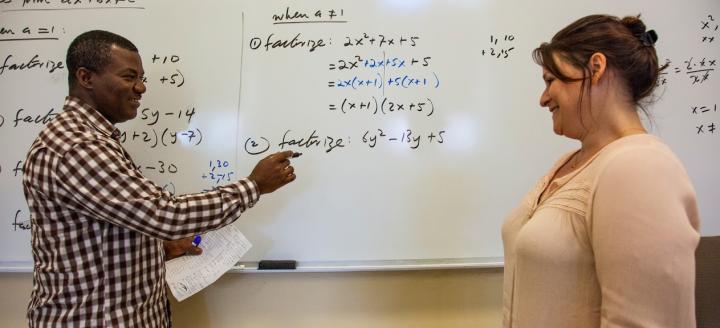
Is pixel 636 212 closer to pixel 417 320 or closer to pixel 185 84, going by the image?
pixel 417 320

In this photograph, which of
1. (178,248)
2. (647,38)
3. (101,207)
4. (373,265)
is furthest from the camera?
(373,265)

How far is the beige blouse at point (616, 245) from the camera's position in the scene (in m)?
0.62

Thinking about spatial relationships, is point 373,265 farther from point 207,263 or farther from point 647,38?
point 647,38

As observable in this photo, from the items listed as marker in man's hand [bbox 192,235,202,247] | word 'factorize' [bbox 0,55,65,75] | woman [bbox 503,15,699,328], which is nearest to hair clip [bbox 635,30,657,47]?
woman [bbox 503,15,699,328]

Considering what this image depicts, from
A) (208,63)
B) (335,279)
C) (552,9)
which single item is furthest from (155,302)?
(552,9)

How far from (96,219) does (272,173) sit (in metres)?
0.40

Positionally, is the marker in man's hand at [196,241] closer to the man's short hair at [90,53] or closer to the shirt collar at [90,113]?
the shirt collar at [90,113]

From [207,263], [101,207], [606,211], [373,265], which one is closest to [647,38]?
[606,211]

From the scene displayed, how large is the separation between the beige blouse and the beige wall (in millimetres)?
686

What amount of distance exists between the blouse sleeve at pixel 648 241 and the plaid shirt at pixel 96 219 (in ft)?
2.47

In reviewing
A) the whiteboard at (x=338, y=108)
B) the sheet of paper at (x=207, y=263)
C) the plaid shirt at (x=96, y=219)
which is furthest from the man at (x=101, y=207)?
the whiteboard at (x=338, y=108)

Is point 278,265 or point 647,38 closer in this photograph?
point 647,38

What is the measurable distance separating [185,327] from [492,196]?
1147mm

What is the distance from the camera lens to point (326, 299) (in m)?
1.45
